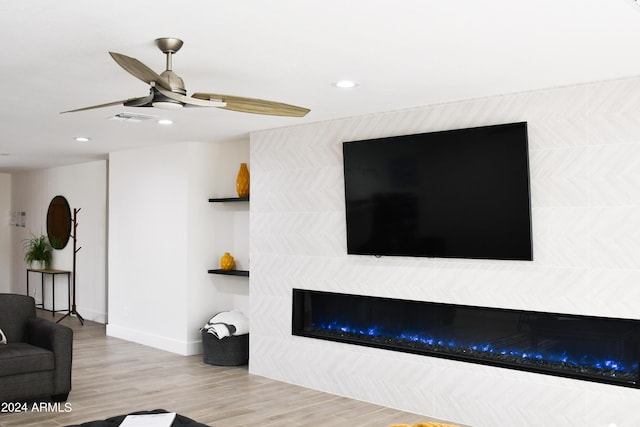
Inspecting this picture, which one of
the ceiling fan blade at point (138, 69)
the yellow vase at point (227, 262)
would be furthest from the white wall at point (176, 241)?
the ceiling fan blade at point (138, 69)

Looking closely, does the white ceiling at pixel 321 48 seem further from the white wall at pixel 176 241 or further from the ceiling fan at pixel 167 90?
the white wall at pixel 176 241

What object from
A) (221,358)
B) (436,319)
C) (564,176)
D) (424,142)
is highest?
(424,142)

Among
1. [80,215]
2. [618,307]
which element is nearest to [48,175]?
[80,215]

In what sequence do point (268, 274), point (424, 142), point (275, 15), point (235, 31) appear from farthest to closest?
point (268, 274) < point (424, 142) < point (235, 31) < point (275, 15)

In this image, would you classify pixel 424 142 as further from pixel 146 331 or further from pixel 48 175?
pixel 48 175

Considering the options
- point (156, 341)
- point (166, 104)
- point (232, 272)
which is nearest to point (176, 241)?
point (232, 272)

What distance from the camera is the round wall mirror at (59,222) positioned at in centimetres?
980

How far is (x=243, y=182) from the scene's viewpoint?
654 centimetres

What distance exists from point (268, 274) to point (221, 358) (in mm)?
1091

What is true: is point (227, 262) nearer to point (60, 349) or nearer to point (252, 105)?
point (60, 349)

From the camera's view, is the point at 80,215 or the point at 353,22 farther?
the point at 80,215

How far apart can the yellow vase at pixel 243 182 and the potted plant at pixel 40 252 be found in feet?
16.8

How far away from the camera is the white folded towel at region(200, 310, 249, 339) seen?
6.36 metres

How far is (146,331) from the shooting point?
7391 mm
